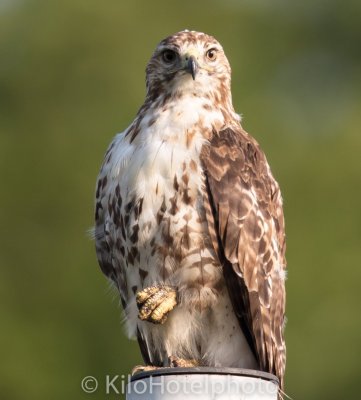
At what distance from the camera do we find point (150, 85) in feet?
29.5

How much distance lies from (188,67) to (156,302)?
1.32m

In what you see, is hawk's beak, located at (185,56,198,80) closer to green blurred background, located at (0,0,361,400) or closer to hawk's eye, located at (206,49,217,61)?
hawk's eye, located at (206,49,217,61)

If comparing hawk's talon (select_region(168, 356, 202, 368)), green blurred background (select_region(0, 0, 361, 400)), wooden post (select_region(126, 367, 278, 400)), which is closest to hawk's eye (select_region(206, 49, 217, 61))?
hawk's talon (select_region(168, 356, 202, 368))

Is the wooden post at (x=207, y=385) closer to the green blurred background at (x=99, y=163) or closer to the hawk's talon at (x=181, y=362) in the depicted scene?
the hawk's talon at (x=181, y=362)

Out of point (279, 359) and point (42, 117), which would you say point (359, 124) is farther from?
point (279, 359)

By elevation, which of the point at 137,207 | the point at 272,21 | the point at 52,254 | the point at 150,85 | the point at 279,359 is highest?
the point at 272,21

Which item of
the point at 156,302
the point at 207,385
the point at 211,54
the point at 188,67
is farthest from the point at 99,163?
the point at 207,385

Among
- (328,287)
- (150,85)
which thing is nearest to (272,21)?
(328,287)

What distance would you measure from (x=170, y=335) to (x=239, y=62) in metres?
11.1

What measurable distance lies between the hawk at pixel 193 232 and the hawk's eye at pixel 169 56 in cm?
9

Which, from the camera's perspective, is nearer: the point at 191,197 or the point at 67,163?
the point at 191,197

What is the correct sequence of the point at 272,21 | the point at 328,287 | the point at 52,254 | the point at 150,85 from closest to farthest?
the point at 150,85
the point at 328,287
the point at 52,254
the point at 272,21

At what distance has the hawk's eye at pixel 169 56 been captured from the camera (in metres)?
8.95

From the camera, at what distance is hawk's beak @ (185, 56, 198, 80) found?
8.73 m
